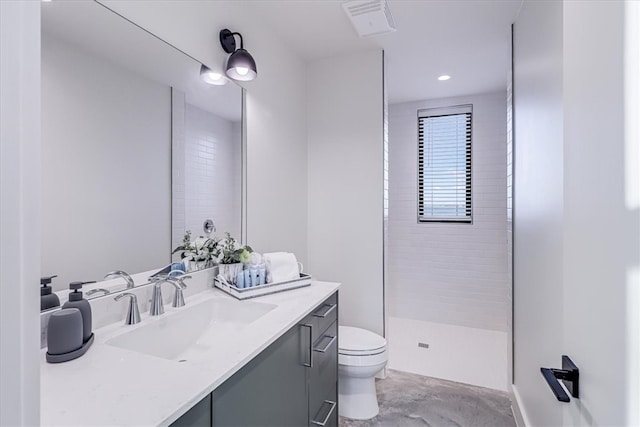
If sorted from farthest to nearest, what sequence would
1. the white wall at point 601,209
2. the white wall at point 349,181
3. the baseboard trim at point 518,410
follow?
the white wall at point 349,181 → the baseboard trim at point 518,410 → the white wall at point 601,209

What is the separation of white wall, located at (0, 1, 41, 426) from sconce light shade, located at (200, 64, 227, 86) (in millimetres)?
1467

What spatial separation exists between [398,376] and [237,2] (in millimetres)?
2916

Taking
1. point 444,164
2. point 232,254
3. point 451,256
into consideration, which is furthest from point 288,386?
point 444,164

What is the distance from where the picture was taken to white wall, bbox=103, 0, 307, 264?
1581 mm

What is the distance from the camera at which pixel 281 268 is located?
1834 mm

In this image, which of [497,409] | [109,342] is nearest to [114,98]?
[109,342]

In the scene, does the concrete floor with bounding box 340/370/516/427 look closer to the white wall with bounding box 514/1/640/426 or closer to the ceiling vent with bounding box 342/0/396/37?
the white wall with bounding box 514/1/640/426

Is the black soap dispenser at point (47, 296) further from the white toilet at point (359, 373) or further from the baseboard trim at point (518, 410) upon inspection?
the baseboard trim at point (518, 410)

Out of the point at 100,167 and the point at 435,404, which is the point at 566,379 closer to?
the point at 100,167

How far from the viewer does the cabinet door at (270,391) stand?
954 millimetres

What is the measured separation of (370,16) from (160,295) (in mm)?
2015

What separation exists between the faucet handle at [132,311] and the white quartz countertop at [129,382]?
0.04 metres

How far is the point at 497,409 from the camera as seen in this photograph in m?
2.24

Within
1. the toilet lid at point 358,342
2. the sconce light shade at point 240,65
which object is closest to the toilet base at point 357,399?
the toilet lid at point 358,342
